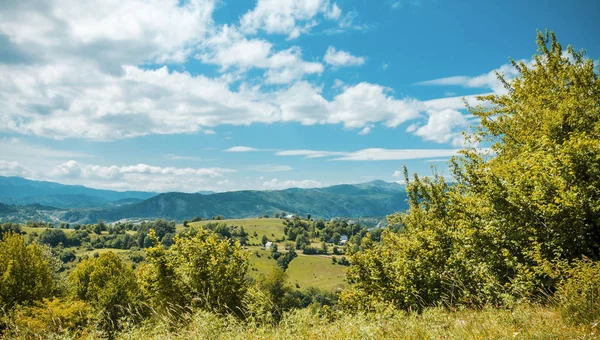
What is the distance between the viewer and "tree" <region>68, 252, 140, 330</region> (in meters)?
56.4

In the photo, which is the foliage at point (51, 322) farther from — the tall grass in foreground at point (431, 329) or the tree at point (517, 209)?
the tree at point (517, 209)

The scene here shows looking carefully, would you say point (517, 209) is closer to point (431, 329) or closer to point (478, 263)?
point (478, 263)

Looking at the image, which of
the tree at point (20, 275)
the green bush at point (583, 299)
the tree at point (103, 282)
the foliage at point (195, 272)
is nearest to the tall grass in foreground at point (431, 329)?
the green bush at point (583, 299)

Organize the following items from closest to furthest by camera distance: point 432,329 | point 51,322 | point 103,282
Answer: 1. point 432,329
2. point 51,322
3. point 103,282

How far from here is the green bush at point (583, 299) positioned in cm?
662

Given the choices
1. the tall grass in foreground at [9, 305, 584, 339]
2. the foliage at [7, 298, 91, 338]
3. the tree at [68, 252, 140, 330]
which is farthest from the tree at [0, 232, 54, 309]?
the tall grass in foreground at [9, 305, 584, 339]

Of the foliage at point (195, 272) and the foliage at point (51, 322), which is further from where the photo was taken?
the foliage at point (195, 272)

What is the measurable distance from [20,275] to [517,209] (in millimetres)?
58578

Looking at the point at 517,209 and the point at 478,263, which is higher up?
the point at 517,209

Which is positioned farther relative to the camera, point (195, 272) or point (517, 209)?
point (195, 272)

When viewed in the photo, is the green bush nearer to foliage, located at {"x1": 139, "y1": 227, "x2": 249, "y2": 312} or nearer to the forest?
the forest

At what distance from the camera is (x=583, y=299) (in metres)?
6.94

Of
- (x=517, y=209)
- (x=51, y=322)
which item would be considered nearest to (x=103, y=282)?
(x=51, y=322)

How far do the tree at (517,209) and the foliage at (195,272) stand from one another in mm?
10767
